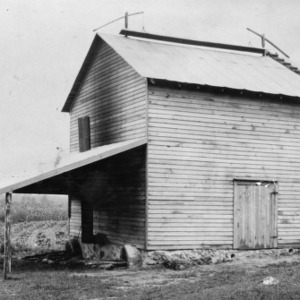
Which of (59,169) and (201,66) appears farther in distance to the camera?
(201,66)

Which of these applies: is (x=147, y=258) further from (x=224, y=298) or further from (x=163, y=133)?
(x=224, y=298)

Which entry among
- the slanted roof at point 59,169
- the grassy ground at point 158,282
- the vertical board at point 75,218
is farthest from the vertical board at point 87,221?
the slanted roof at point 59,169

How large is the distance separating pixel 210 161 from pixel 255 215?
2.49 m

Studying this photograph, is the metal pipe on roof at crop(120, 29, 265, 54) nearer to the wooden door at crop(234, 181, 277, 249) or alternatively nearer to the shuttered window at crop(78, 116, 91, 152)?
the shuttered window at crop(78, 116, 91, 152)

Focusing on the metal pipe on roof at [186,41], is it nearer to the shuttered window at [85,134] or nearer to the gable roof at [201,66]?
the gable roof at [201,66]

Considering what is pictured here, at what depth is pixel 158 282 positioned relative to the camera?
15562 mm

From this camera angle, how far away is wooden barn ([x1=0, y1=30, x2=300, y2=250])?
18.6 meters

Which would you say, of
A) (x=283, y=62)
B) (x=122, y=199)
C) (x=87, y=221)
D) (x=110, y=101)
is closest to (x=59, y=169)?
(x=122, y=199)

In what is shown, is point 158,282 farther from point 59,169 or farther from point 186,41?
point 186,41

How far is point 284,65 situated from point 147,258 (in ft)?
36.6

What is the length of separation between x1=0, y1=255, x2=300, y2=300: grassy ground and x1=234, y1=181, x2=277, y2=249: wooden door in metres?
0.78

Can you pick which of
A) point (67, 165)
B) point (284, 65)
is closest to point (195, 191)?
point (67, 165)

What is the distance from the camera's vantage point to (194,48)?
79.7 feet

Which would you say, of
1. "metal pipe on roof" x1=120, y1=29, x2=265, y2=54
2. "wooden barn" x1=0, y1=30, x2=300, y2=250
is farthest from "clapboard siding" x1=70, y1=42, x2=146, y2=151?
"metal pipe on roof" x1=120, y1=29, x2=265, y2=54
